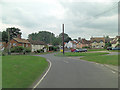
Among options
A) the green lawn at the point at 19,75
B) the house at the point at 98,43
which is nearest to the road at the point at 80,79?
the green lawn at the point at 19,75

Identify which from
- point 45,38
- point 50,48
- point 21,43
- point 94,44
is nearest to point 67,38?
point 45,38

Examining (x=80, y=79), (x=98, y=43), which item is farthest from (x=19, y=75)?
(x=98, y=43)

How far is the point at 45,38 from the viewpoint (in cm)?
14350

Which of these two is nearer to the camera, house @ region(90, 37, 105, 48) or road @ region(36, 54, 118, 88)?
road @ region(36, 54, 118, 88)

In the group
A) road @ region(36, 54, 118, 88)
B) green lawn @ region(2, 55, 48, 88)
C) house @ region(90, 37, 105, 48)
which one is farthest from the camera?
house @ region(90, 37, 105, 48)

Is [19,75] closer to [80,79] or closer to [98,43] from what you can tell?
[80,79]

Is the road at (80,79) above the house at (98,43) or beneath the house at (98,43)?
beneath

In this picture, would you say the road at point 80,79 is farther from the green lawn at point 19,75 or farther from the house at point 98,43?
the house at point 98,43

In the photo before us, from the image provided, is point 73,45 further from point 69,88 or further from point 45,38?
point 69,88

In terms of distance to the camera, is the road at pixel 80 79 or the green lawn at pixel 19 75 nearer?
the road at pixel 80 79

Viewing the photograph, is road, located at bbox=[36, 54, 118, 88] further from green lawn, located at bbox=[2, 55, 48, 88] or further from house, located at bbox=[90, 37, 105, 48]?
house, located at bbox=[90, 37, 105, 48]

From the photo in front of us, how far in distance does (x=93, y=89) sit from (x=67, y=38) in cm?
13811

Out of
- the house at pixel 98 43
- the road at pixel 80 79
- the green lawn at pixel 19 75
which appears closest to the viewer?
the road at pixel 80 79

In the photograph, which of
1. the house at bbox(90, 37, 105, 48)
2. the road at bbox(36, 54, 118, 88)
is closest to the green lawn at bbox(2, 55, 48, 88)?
the road at bbox(36, 54, 118, 88)
